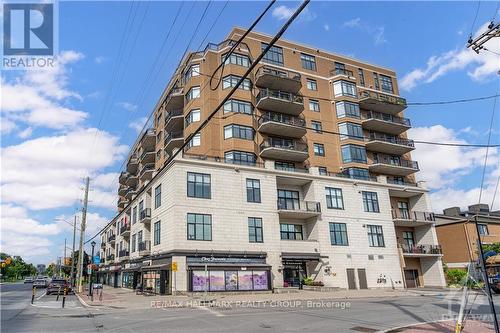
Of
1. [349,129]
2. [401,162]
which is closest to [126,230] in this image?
[349,129]

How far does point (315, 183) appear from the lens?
42.6m

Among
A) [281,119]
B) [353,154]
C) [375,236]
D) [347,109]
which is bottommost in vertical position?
[375,236]

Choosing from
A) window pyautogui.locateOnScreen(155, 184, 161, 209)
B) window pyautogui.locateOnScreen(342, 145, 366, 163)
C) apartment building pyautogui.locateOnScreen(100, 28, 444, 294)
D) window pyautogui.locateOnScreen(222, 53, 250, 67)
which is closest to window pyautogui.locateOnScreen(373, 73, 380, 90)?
apartment building pyautogui.locateOnScreen(100, 28, 444, 294)

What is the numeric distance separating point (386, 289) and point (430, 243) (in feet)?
36.4

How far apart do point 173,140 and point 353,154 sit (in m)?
22.6

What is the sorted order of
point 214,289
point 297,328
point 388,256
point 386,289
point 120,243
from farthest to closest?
point 120,243 → point 388,256 → point 386,289 → point 214,289 → point 297,328

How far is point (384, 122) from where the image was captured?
5112cm

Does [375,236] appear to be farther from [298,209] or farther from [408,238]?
[298,209]

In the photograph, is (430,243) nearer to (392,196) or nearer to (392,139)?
(392,196)

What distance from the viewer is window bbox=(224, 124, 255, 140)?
137 feet

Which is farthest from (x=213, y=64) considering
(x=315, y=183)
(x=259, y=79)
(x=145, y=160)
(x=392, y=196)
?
(x=392, y=196)

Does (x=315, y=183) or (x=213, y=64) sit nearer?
(x=315, y=183)

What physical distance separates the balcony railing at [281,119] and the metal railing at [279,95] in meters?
2.10

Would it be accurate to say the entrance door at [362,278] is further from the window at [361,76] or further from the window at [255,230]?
the window at [361,76]
